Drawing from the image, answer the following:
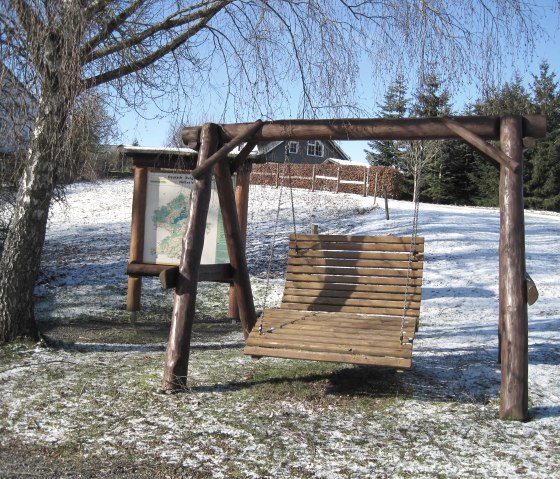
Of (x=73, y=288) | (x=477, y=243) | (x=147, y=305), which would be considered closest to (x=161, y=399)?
(x=147, y=305)

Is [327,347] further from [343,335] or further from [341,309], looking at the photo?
[341,309]

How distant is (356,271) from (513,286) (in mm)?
2085

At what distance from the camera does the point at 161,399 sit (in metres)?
5.18

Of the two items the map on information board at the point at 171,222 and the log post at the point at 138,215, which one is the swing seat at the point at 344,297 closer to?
the map on information board at the point at 171,222

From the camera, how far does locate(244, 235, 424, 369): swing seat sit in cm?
524

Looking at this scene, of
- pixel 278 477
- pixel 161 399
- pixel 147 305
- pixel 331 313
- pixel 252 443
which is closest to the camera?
pixel 278 477

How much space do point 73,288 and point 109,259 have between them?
2.62 meters

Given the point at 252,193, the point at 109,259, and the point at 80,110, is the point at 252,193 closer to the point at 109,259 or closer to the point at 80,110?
the point at 109,259

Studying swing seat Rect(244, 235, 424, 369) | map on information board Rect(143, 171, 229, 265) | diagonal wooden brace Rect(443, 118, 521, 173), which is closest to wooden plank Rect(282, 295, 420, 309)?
swing seat Rect(244, 235, 424, 369)

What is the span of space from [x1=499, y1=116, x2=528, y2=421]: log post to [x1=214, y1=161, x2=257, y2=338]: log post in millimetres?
2626

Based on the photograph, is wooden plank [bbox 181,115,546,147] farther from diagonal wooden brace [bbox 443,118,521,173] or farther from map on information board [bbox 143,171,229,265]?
map on information board [bbox 143,171,229,265]

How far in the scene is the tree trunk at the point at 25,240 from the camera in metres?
6.29

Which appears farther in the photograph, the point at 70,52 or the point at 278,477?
the point at 70,52

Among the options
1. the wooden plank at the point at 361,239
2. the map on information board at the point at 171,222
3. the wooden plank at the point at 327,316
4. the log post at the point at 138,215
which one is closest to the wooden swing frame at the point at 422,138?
the wooden plank at the point at 327,316
